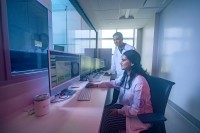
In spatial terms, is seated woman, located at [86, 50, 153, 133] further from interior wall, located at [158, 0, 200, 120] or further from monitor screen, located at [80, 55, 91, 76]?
interior wall, located at [158, 0, 200, 120]

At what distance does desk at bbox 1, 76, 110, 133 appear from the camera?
712mm

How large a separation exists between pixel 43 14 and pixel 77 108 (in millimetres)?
1138

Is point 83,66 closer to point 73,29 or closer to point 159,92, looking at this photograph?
point 159,92

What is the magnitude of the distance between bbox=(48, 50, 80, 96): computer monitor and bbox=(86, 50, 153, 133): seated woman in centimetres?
59

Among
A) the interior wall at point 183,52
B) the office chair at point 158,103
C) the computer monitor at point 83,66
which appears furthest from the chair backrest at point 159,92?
the interior wall at point 183,52

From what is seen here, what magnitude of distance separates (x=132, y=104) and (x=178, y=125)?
61.1 inches

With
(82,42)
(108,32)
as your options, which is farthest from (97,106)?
(108,32)

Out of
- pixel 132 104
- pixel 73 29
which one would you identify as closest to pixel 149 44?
pixel 73 29

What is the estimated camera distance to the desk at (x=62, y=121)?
0.71 m

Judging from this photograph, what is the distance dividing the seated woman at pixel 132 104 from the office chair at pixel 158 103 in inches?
2.4

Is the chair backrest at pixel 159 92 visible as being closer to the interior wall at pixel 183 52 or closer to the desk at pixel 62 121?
the desk at pixel 62 121

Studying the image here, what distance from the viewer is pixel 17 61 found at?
42.4 inches

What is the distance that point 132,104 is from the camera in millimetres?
1147

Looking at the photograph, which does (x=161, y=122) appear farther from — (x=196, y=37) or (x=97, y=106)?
(x=196, y=37)
